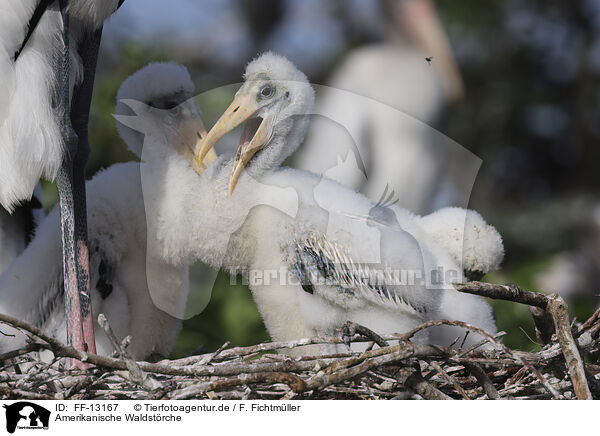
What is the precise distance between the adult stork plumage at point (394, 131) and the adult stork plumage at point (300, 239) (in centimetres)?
6

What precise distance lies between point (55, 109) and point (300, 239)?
577mm

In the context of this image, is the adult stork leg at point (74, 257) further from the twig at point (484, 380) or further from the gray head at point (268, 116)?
the twig at point (484, 380)

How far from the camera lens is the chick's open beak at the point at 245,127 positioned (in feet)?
5.91

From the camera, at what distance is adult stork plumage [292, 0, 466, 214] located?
186 centimetres

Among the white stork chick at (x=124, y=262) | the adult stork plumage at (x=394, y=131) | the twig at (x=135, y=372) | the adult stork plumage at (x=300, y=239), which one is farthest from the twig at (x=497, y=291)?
the white stork chick at (x=124, y=262)

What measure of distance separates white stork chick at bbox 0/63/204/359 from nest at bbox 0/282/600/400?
270 millimetres

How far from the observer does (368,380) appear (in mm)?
1570

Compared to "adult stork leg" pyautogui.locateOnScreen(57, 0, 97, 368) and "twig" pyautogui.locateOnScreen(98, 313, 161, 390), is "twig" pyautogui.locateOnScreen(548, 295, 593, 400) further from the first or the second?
"adult stork leg" pyautogui.locateOnScreen(57, 0, 97, 368)

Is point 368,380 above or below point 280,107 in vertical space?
below
